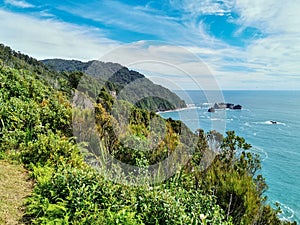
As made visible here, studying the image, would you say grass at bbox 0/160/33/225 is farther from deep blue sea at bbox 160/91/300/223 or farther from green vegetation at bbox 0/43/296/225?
deep blue sea at bbox 160/91/300/223

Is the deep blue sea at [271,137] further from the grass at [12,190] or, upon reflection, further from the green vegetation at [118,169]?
the grass at [12,190]

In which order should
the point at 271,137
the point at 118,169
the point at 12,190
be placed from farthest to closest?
the point at 271,137
the point at 118,169
the point at 12,190

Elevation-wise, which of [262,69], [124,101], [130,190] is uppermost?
[262,69]

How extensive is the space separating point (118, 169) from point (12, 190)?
4.76 feet

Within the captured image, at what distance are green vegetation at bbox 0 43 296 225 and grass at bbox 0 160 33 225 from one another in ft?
0.11

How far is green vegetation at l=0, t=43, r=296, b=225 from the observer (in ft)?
8.91

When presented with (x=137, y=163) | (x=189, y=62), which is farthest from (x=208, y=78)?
(x=137, y=163)

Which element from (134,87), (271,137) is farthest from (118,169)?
(271,137)

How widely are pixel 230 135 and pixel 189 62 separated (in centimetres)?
200

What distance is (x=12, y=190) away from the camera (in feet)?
10.8

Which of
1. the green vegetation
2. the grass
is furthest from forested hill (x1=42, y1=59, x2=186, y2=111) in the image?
the grass

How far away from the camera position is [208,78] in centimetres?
399

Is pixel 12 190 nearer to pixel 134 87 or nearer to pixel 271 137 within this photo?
pixel 134 87

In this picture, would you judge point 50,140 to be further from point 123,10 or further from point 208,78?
point 123,10
